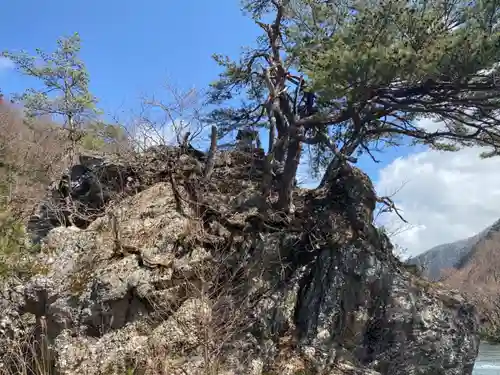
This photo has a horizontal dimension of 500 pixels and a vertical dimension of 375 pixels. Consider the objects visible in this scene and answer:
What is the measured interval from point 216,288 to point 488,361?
56.1 feet

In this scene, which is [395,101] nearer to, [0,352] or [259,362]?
[259,362]

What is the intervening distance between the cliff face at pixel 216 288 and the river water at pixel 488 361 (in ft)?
30.0

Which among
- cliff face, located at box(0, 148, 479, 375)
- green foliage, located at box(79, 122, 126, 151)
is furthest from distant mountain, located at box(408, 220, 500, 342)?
green foliage, located at box(79, 122, 126, 151)

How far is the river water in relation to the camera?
49.9 feet

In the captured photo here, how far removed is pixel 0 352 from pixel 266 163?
4.62 m

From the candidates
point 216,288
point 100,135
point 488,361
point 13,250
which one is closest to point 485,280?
point 488,361

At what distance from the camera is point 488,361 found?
61.7ft

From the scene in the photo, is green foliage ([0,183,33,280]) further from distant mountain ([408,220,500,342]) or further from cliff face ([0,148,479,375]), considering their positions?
distant mountain ([408,220,500,342])

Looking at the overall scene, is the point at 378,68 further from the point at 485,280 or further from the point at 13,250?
the point at 485,280

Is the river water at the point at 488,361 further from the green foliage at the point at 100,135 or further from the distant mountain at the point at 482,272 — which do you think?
the green foliage at the point at 100,135

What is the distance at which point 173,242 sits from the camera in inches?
269

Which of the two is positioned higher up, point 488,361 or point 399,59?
point 399,59

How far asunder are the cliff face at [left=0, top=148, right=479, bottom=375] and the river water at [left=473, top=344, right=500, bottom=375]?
360 inches

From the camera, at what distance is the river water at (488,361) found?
15211mm
